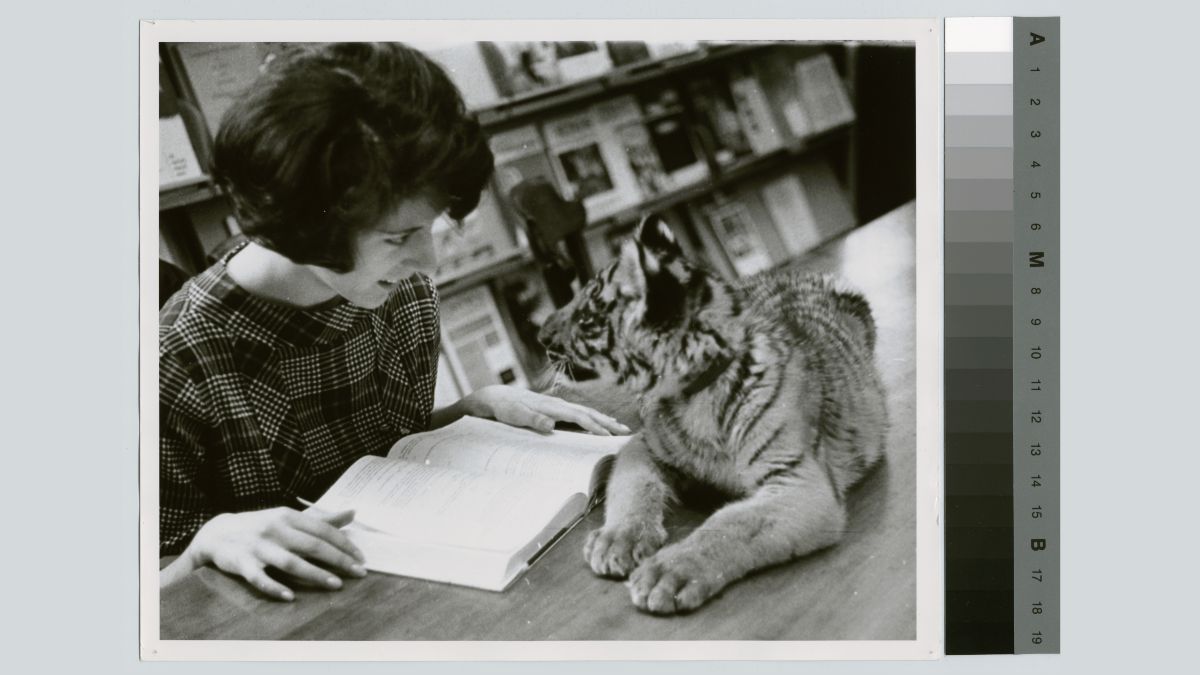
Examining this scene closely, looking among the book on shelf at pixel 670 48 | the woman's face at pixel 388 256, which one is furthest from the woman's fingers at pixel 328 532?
the book on shelf at pixel 670 48

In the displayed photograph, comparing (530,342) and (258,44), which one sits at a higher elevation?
(258,44)

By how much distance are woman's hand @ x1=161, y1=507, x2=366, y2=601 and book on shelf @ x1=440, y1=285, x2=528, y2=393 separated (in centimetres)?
41

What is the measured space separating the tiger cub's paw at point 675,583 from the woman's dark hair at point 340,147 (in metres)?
0.90

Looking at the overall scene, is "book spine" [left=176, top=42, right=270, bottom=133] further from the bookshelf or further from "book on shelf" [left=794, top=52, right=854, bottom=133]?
"book on shelf" [left=794, top=52, right=854, bottom=133]

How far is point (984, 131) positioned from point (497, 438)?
1.31 m

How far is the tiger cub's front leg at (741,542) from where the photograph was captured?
7.32 ft

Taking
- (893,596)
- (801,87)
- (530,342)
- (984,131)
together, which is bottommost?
(893,596)

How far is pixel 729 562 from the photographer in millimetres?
2232

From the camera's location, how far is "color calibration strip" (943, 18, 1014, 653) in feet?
8.08

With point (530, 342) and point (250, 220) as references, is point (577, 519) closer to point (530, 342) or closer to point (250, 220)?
point (530, 342)

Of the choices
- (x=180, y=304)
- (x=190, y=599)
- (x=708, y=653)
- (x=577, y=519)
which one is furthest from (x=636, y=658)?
(x=180, y=304)

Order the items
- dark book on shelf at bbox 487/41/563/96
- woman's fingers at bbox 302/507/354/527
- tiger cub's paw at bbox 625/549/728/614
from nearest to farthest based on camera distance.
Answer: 1. tiger cub's paw at bbox 625/549/728/614
2. woman's fingers at bbox 302/507/354/527
3. dark book on shelf at bbox 487/41/563/96

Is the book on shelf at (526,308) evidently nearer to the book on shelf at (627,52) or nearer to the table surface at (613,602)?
the table surface at (613,602)

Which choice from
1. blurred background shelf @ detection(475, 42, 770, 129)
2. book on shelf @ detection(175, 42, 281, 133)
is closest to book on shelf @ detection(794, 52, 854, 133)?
blurred background shelf @ detection(475, 42, 770, 129)
